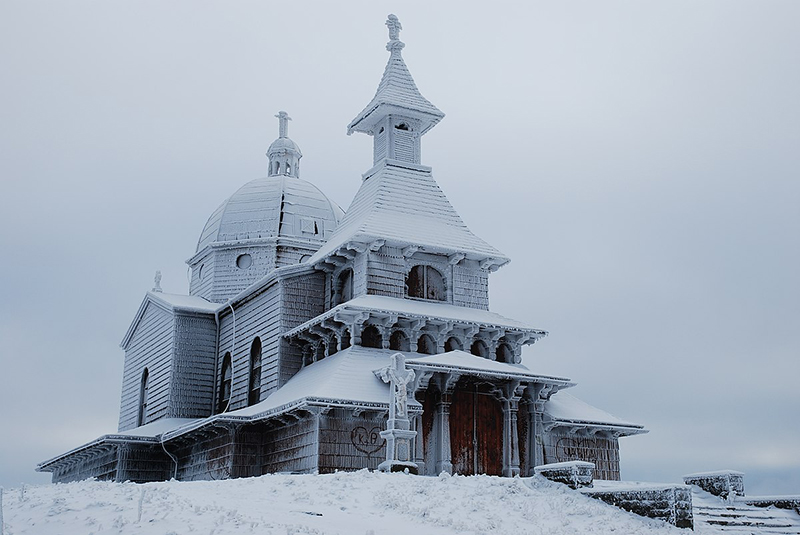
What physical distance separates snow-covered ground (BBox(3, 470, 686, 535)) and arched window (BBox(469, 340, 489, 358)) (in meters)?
10.7

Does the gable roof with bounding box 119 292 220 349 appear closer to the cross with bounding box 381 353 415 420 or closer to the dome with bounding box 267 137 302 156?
the dome with bounding box 267 137 302 156

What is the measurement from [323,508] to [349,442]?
985 centimetres

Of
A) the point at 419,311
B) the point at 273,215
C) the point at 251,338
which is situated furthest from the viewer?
the point at 273,215

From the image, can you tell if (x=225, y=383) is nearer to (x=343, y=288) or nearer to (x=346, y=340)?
(x=343, y=288)

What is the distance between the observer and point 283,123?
46.1m

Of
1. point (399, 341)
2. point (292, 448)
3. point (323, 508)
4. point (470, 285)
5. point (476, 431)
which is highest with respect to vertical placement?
point (470, 285)

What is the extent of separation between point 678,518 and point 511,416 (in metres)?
10.5

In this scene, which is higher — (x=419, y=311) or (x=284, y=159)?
(x=284, y=159)

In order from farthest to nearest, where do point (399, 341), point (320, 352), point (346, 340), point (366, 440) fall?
point (320, 352) → point (399, 341) → point (346, 340) → point (366, 440)

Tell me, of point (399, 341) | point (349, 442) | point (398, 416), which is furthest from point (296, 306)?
point (398, 416)

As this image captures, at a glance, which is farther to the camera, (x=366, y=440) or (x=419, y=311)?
(x=419, y=311)

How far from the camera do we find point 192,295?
1640 inches

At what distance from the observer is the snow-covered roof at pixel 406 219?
96.3 ft

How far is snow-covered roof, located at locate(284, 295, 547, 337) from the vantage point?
26797mm
